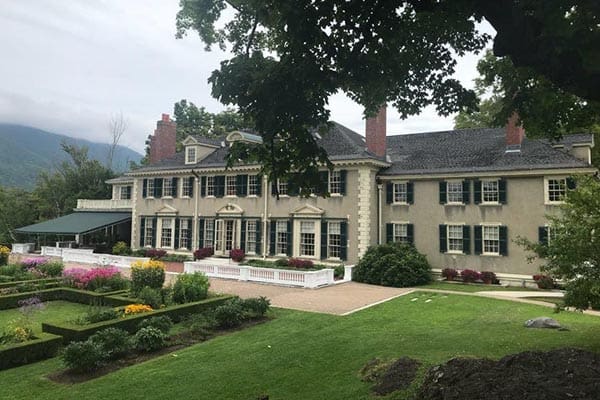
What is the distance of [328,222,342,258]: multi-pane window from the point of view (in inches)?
1066

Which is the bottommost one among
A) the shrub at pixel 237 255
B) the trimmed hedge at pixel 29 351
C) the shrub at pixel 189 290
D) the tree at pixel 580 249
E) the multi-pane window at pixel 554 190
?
the trimmed hedge at pixel 29 351

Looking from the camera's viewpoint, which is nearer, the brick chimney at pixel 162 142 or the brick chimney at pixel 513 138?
the brick chimney at pixel 513 138

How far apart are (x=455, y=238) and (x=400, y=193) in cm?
404

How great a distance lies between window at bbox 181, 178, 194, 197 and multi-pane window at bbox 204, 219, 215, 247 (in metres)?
2.78

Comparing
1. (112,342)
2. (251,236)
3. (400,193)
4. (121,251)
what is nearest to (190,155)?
(251,236)

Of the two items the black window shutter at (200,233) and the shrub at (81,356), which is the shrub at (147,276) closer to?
the shrub at (81,356)

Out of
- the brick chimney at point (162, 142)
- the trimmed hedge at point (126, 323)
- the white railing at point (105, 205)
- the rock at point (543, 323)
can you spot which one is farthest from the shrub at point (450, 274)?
the white railing at point (105, 205)

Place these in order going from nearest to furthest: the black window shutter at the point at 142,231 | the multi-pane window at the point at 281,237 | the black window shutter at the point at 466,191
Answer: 1. the black window shutter at the point at 466,191
2. the multi-pane window at the point at 281,237
3. the black window shutter at the point at 142,231

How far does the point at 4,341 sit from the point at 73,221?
1211 inches

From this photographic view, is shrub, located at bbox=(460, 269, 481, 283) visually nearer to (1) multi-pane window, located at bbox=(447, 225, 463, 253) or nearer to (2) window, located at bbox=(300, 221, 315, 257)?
(1) multi-pane window, located at bbox=(447, 225, 463, 253)

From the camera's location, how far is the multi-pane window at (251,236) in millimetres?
30469

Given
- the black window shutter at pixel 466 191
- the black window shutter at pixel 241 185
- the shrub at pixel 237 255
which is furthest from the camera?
the black window shutter at pixel 241 185

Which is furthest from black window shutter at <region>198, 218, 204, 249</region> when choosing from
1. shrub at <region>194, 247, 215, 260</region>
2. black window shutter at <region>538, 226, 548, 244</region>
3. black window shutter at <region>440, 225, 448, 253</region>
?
black window shutter at <region>538, 226, 548, 244</region>

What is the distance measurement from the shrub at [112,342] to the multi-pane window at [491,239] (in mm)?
19369
